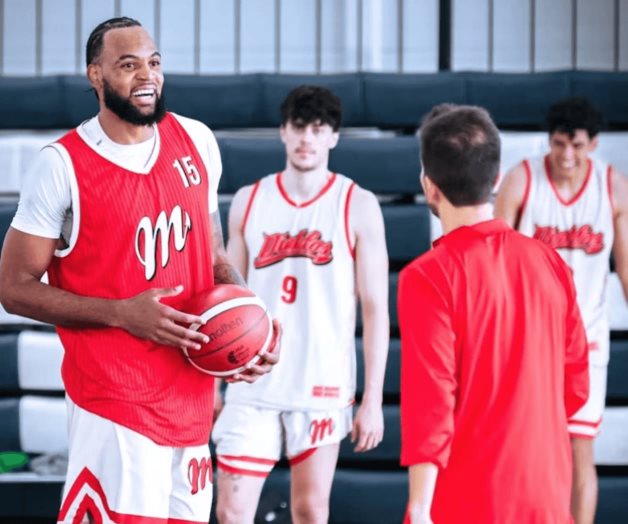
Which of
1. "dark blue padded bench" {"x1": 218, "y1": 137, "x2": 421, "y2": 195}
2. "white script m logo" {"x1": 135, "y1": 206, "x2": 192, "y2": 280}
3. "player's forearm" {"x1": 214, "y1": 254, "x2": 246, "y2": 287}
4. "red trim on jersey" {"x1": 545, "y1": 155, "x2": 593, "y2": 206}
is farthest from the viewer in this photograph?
"dark blue padded bench" {"x1": 218, "y1": 137, "x2": 421, "y2": 195}

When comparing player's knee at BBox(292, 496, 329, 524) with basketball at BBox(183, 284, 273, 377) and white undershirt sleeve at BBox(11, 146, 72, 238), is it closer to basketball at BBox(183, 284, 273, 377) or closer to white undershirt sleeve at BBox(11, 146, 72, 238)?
basketball at BBox(183, 284, 273, 377)

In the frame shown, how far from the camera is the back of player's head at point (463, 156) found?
7.04 ft

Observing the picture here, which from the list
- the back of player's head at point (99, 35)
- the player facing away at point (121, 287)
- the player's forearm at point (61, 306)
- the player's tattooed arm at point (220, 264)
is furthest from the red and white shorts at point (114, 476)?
the back of player's head at point (99, 35)

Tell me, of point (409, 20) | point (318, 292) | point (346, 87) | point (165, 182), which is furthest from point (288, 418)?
point (409, 20)

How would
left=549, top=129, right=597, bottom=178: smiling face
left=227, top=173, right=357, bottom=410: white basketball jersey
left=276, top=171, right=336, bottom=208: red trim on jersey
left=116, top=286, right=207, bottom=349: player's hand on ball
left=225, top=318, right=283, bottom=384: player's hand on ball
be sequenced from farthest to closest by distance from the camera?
1. left=549, top=129, right=597, bottom=178: smiling face
2. left=276, top=171, right=336, bottom=208: red trim on jersey
3. left=227, top=173, right=357, bottom=410: white basketball jersey
4. left=225, top=318, right=283, bottom=384: player's hand on ball
5. left=116, top=286, right=207, bottom=349: player's hand on ball

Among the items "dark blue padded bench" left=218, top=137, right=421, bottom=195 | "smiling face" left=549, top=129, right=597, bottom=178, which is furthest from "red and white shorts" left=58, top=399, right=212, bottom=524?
"dark blue padded bench" left=218, top=137, right=421, bottom=195

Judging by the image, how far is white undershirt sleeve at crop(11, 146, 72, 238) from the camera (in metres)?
2.55

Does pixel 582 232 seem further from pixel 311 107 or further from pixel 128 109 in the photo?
pixel 128 109

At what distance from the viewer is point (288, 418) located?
373 cm

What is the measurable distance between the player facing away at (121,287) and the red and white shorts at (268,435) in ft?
3.17

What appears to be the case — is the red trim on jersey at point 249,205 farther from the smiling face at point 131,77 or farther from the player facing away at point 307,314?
the smiling face at point 131,77

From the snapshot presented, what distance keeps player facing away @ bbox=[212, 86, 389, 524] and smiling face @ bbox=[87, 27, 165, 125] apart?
120 cm

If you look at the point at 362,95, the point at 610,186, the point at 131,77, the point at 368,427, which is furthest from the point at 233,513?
the point at 362,95

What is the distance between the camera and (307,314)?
3.79 m
